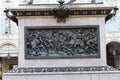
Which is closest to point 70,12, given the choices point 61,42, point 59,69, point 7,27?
point 61,42

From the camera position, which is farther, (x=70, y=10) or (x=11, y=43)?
(x=11, y=43)

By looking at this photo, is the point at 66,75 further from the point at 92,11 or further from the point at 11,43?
the point at 11,43

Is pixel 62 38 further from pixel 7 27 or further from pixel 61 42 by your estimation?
pixel 7 27

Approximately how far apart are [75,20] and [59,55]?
4.43 feet

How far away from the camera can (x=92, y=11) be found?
1544 cm

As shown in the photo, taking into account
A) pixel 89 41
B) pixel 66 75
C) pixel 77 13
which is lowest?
pixel 66 75

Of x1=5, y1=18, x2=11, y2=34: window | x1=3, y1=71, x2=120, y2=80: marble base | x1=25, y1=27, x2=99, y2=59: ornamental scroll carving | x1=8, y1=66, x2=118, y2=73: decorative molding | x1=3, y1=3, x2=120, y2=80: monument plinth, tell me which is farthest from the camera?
x1=5, y1=18, x2=11, y2=34: window

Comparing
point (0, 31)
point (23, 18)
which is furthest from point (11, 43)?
point (23, 18)

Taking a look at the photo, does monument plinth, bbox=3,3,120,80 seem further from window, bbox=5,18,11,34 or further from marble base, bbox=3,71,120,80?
window, bbox=5,18,11,34

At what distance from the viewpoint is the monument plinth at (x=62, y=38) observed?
1520 cm

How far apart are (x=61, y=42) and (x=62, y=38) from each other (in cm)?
15

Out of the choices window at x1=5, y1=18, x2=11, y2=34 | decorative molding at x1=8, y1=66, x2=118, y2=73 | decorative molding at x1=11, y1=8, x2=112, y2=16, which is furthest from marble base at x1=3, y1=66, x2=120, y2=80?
window at x1=5, y1=18, x2=11, y2=34

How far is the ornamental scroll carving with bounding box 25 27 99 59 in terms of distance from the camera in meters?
15.3
